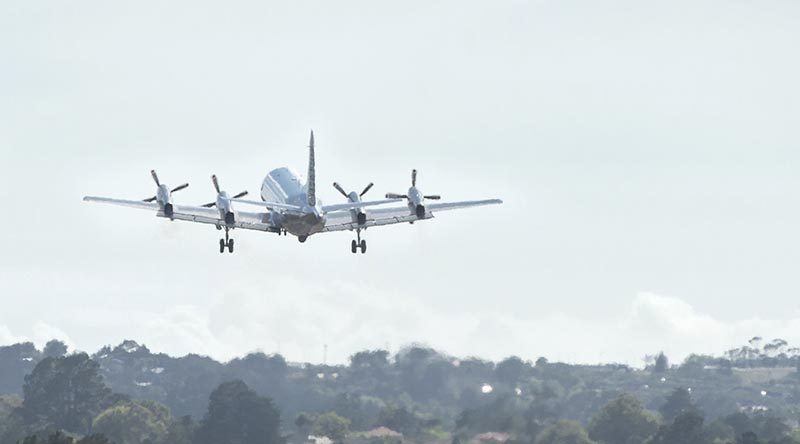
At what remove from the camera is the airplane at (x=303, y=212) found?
11338 centimetres

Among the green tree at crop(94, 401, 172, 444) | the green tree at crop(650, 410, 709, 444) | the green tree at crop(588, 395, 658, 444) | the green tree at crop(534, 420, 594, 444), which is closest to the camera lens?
the green tree at crop(534, 420, 594, 444)

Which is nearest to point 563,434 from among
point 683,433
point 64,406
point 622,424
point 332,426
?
point 683,433

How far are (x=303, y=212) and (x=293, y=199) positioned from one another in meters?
6.12

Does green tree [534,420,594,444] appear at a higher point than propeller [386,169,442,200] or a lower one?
lower

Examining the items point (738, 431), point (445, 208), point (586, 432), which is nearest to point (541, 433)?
point (586, 432)

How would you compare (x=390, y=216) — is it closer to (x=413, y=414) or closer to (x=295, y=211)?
(x=295, y=211)

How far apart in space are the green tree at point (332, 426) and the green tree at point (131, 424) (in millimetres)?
17152

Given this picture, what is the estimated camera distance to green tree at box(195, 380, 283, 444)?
563ft

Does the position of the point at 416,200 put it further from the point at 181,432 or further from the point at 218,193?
the point at 181,432

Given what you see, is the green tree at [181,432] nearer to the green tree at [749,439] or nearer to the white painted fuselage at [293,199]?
the white painted fuselage at [293,199]

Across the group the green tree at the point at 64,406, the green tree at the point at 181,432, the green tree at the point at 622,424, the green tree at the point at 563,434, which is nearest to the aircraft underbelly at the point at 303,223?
the green tree at the point at 563,434

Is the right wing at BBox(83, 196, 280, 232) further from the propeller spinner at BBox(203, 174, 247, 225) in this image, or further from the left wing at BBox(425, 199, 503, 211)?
the left wing at BBox(425, 199, 503, 211)

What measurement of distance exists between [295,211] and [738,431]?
258 feet

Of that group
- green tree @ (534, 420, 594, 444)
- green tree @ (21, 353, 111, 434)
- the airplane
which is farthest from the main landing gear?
green tree @ (21, 353, 111, 434)
